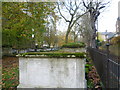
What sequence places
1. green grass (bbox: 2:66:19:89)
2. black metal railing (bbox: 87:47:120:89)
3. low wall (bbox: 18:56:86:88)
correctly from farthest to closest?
green grass (bbox: 2:66:19:89) < low wall (bbox: 18:56:86:88) < black metal railing (bbox: 87:47:120:89)

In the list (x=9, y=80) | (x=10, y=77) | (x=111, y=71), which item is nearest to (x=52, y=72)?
(x=111, y=71)

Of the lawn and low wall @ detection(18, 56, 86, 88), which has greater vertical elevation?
low wall @ detection(18, 56, 86, 88)

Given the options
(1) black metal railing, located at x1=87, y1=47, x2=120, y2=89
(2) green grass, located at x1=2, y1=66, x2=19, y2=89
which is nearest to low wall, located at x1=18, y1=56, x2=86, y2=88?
(1) black metal railing, located at x1=87, y1=47, x2=120, y2=89

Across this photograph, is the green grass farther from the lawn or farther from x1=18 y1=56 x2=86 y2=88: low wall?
x1=18 y1=56 x2=86 y2=88: low wall

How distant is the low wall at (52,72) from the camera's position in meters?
2.98

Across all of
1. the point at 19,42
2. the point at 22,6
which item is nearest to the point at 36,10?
the point at 22,6

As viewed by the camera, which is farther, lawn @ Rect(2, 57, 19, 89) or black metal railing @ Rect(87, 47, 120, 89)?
lawn @ Rect(2, 57, 19, 89)

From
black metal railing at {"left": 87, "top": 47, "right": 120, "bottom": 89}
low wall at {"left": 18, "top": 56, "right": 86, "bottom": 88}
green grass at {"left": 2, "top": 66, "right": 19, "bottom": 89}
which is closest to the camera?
black metal railing at {"left": 87, "top": 47, "right": 120, "bottom": 89}

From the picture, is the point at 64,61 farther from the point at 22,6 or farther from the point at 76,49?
the point at 22,6

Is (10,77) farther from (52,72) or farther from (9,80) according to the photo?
(52,72)

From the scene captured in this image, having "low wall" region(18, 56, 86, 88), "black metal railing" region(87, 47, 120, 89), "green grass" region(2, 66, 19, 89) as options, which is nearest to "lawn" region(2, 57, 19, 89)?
"green grass" region(2, 66, 19, 89)

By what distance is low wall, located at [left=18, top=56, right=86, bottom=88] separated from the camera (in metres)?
2.98

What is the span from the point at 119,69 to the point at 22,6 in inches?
259

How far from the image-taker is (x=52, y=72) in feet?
10.0
